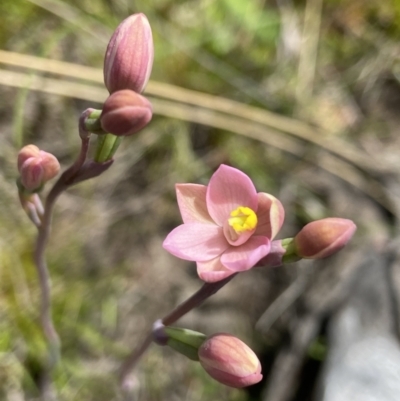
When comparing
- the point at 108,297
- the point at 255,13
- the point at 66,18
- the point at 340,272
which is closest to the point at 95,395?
the point at 108,297

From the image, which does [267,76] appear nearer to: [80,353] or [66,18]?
[66,18]

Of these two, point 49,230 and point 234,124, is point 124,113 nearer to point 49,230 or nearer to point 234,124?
point 49,230

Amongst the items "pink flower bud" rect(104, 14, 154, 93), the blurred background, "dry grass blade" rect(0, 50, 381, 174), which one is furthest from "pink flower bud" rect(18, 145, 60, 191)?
"dry grass blade" rect(0, 50, 381, 174)

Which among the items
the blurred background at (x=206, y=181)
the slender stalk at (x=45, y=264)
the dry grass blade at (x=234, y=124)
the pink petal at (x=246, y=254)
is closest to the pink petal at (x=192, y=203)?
the pink petal at (x=246, y=254)

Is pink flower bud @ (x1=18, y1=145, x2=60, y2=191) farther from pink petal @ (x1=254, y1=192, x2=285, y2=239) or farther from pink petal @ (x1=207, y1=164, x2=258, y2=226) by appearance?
pink petal @ (x1=254, y1=192, x2=285, y2=239)

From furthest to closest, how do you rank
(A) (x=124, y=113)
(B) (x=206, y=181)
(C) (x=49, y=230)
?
(B) (x=206, y=181) → (C) (x=49, y=230) → (A) (x=124, y=113)

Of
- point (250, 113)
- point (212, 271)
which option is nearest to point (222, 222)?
point (212, 271)
